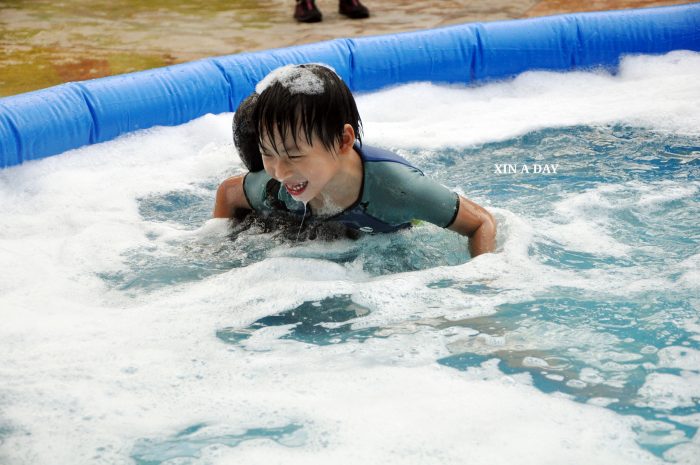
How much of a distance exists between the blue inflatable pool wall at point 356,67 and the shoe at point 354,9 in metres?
1.69

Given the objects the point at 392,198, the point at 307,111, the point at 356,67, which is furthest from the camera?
the point at 356,67

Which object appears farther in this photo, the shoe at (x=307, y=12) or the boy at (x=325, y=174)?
the shoe at (x=307, y=12)

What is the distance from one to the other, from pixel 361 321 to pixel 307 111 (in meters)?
0.59

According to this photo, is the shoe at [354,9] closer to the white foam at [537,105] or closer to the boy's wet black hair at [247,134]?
the white foam at [537,105]

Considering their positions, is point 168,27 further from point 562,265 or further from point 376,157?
point 562,265

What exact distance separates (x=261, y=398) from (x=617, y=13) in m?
3.64

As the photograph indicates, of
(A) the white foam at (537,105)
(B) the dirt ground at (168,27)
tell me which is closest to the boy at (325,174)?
(A) the white foam at (537,105)

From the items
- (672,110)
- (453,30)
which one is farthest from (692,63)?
(453,30)

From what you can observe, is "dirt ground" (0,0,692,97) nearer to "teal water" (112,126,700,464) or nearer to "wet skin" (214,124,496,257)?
"teal water" (112,126,700,464)

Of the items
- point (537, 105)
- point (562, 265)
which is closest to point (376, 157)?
point (562, 265)

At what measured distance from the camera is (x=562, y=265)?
111 inches

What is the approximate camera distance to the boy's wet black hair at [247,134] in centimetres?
272

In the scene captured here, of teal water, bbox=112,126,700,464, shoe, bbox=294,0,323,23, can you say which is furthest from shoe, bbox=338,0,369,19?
teal water, bbox=112,126,700,464

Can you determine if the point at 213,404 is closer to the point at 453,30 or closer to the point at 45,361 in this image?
the point at 45,361
